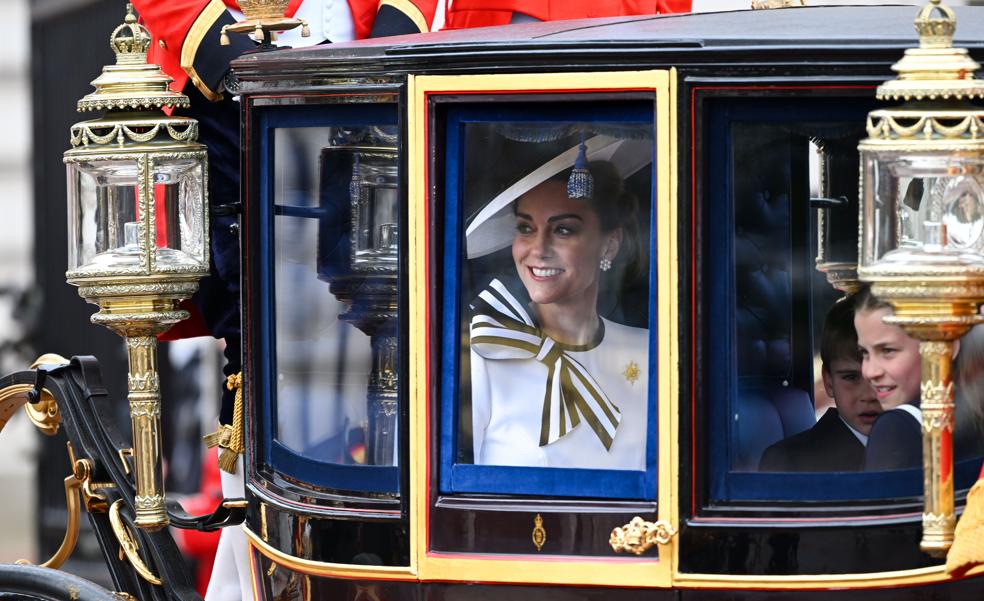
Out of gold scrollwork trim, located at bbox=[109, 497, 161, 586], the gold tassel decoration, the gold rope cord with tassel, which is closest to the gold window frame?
the gold tassel decoration

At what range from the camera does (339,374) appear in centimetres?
366

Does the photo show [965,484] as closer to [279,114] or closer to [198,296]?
[279,114]

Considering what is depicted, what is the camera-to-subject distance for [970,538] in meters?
3.07

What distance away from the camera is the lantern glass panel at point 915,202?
10.0ft

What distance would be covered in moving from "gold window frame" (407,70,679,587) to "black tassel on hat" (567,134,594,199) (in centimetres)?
12

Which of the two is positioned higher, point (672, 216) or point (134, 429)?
point (672, 216)

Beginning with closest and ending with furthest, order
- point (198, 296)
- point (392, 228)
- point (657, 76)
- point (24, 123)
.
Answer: point (657, 76)
point (392, 228)
point (198, 296)
point (24, 123)

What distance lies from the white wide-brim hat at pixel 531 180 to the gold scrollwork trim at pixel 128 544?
3.53ft

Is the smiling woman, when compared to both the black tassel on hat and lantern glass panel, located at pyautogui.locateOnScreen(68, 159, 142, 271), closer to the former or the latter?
the black tassel on hat

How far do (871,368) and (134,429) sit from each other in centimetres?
135

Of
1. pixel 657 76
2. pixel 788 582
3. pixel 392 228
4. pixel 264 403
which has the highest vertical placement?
pixel 657 76

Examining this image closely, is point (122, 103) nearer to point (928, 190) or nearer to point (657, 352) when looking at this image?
point (657, 352)

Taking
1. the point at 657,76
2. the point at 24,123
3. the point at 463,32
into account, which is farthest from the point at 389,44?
the point at 24,123

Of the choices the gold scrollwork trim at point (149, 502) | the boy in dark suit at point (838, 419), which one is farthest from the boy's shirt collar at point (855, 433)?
the gold scrollwork trim at point (149, 502)
